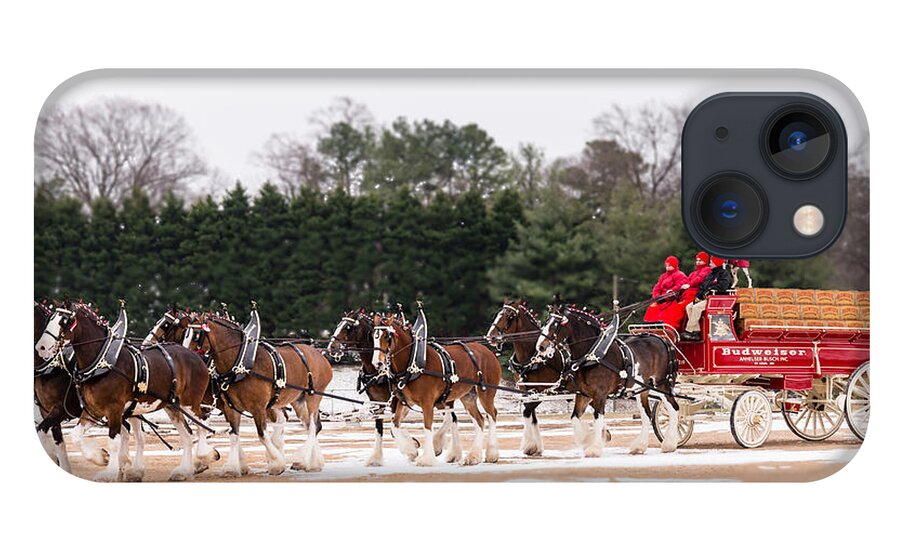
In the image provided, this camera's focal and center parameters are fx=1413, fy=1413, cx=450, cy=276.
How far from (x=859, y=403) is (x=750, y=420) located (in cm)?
111

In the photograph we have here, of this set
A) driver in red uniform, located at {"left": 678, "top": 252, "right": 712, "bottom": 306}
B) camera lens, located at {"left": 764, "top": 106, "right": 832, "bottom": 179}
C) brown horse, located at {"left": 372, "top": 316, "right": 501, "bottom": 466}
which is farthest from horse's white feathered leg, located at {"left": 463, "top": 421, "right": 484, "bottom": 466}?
camera lens, located at {"left": 764, "top": 106, "right": 832, "bottom": 179}

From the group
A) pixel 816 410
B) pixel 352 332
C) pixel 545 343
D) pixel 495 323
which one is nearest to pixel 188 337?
pixel 352 332

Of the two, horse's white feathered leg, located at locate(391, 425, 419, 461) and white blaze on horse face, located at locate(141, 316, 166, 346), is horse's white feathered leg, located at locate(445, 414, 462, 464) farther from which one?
white blaze on horse face, located at locate(141, 316, 166, 346)

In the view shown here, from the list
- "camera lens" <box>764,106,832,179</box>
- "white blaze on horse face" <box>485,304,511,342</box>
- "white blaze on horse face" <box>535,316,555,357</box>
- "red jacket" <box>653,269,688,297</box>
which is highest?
"camera lens" <box>764,106,832,179</box>

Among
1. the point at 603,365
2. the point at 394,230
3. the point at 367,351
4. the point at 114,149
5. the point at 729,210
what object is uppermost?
the point at 114,149

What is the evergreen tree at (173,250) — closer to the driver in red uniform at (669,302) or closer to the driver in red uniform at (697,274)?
the driver in red uniform at (669,302)

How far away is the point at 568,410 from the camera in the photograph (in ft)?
44.3

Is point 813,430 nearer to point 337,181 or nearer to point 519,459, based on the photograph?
point 519,459

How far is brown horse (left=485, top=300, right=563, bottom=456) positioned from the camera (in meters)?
12.8

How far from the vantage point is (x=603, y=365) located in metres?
14.2

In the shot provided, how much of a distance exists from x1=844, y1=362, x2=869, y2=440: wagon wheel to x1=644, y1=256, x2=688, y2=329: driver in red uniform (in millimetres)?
1722

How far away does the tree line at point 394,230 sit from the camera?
1225cm

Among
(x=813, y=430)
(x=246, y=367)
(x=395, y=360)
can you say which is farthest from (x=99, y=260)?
(x=813, y=430)

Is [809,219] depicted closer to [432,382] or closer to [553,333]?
[553,333]
